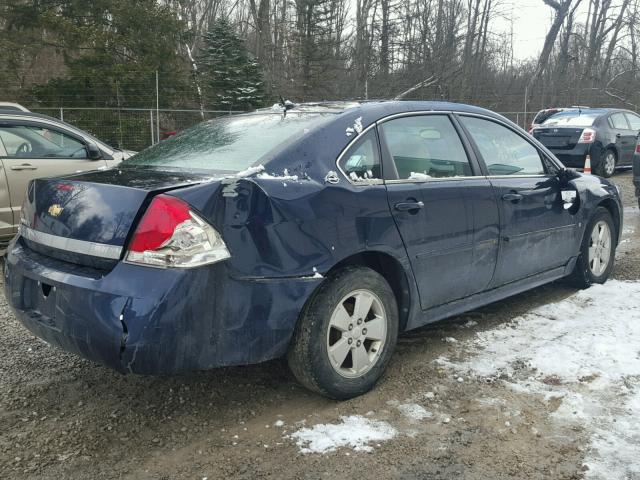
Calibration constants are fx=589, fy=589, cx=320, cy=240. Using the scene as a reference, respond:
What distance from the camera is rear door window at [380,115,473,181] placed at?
3.47 metres

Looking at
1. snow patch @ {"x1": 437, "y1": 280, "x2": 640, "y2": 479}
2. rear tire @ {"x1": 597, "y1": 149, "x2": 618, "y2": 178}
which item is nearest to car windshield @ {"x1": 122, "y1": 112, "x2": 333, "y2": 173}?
snow patch @ {"x1": 437, "y1": 280, "x2": 640, "y2": 479}

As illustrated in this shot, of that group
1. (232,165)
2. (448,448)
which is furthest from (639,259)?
(232,165)

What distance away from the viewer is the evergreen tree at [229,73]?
20.0m

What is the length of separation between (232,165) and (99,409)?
4.78 ft

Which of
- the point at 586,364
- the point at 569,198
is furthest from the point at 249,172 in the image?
the point at 569,198

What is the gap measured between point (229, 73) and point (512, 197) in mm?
17862

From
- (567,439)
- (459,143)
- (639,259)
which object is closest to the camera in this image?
(567,439)

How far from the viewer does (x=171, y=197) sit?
2.58 meters

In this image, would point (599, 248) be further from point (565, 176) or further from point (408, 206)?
point (408, 206)

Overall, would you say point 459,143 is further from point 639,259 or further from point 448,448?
point 639,259

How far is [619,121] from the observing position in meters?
→ 13.9

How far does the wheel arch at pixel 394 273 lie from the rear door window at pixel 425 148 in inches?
19.2

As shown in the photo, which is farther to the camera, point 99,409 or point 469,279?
point 469,279

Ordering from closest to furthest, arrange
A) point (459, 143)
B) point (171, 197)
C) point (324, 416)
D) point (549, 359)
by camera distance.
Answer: point (171, 197)
point (324, 416)
point (549, 359)
point (459, 143)
